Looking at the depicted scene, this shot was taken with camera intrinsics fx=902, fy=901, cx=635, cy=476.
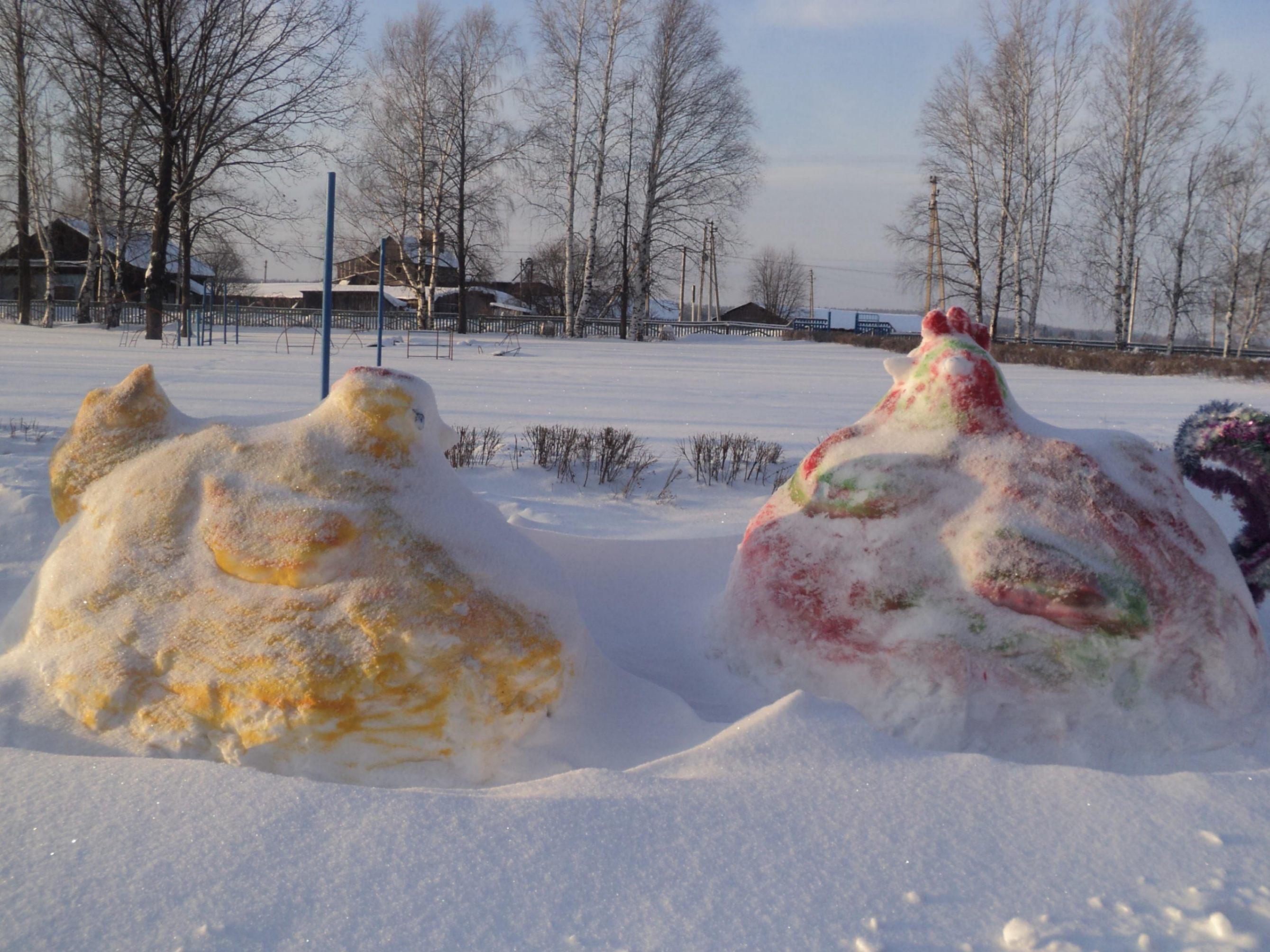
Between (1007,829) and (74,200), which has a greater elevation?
(74,200)

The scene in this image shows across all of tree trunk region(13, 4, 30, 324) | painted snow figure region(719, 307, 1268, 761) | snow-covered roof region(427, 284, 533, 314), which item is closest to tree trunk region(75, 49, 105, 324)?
tree trunk region(13, 4, 30, 324)

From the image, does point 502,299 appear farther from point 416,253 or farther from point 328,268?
point 328,268

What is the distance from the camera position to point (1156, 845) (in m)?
1.88

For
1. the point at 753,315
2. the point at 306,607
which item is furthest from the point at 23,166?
the point at 753,315

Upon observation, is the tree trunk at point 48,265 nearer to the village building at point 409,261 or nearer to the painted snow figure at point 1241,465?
the village building at point 409,261

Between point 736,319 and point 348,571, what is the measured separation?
65.4 metres

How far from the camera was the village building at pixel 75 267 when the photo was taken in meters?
31.3

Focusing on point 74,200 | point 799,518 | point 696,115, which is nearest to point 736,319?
point 696,115

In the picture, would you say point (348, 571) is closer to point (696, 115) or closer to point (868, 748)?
point (868, 748)

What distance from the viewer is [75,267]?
1495 inches

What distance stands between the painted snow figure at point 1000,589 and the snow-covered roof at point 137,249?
2592cm

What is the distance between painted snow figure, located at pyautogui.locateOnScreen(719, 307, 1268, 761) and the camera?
96.3 inches

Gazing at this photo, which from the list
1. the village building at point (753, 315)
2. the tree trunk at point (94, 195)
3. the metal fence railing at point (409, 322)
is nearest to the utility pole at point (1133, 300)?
the metal fence railing at point (409, 322)

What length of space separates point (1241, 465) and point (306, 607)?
3.03 meters
